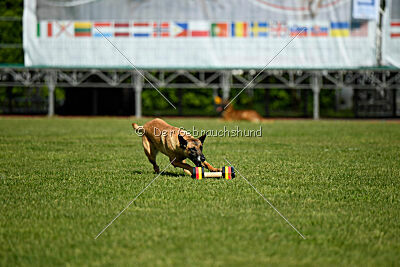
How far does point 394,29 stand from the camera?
106 feet

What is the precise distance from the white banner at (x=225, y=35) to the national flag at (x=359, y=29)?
29mm

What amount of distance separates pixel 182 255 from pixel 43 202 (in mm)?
2872

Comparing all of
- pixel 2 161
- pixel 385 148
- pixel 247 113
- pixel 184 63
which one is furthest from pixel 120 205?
pixel 184 63

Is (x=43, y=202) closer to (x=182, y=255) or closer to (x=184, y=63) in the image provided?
(x=182, y=255)

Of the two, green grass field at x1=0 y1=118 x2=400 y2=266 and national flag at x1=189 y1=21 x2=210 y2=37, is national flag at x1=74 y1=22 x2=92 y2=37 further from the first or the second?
green grass field at x1=0 y1=118 x2=400 y2=266

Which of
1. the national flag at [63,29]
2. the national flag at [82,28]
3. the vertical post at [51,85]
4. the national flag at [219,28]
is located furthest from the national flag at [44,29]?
the national flag at [219,28]

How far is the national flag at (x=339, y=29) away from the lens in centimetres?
3238

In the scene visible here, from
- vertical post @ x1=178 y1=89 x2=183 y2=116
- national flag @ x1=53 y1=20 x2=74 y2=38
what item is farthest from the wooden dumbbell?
vertical post @ x1=178 y1=89 x2=183 y2=116

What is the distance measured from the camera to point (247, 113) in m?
28.7

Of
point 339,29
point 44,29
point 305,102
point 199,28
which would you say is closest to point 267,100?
point 305,102

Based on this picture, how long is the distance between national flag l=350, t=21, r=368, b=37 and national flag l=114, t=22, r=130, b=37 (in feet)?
42.6

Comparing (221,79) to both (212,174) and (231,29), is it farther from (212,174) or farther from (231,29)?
(212,174)

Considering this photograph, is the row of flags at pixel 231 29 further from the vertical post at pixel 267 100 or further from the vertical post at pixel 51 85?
the vertical post at pixel 267 100

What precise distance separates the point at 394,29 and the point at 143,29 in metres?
14.4
